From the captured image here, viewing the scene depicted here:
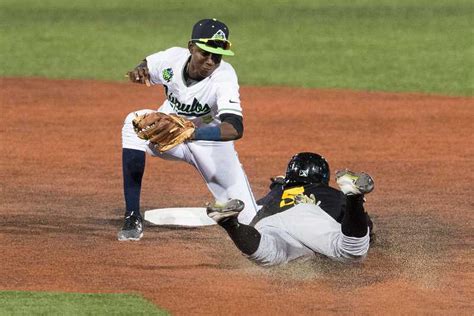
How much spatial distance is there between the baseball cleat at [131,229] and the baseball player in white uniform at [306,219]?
977 mm

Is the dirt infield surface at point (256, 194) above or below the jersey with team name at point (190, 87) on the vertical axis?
below

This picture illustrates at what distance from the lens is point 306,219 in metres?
8.52

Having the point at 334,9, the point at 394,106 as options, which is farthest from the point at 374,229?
the point at 334,9

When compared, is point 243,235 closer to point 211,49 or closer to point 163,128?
point 163,128

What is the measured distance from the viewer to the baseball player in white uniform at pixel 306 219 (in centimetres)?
797

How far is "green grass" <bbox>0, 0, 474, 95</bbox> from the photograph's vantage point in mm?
17078

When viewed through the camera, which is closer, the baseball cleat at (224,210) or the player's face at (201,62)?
the baseball cleat at (224,210)

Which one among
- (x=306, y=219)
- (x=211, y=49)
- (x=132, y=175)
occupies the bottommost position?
(x=306, y=219)

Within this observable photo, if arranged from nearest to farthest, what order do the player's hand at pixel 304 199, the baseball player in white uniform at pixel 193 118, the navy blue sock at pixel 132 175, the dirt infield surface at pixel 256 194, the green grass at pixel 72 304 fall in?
the green grass at pixel 72 304
the dirt infield surface at pixel 256 194
the player's hand at pixel 304 199
the baseball player in white uniform at pixel 193 118
the navy blue sock at pixel 132 175

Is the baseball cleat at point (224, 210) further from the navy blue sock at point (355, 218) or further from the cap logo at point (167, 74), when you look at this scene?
the cap logo at point (167, 74)

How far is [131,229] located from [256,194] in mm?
1834

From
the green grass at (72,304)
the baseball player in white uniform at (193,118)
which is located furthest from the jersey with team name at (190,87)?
the green grass at (72,304)

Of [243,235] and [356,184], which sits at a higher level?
[356,184]

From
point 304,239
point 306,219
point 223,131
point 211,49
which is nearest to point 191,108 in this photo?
point 211,49
